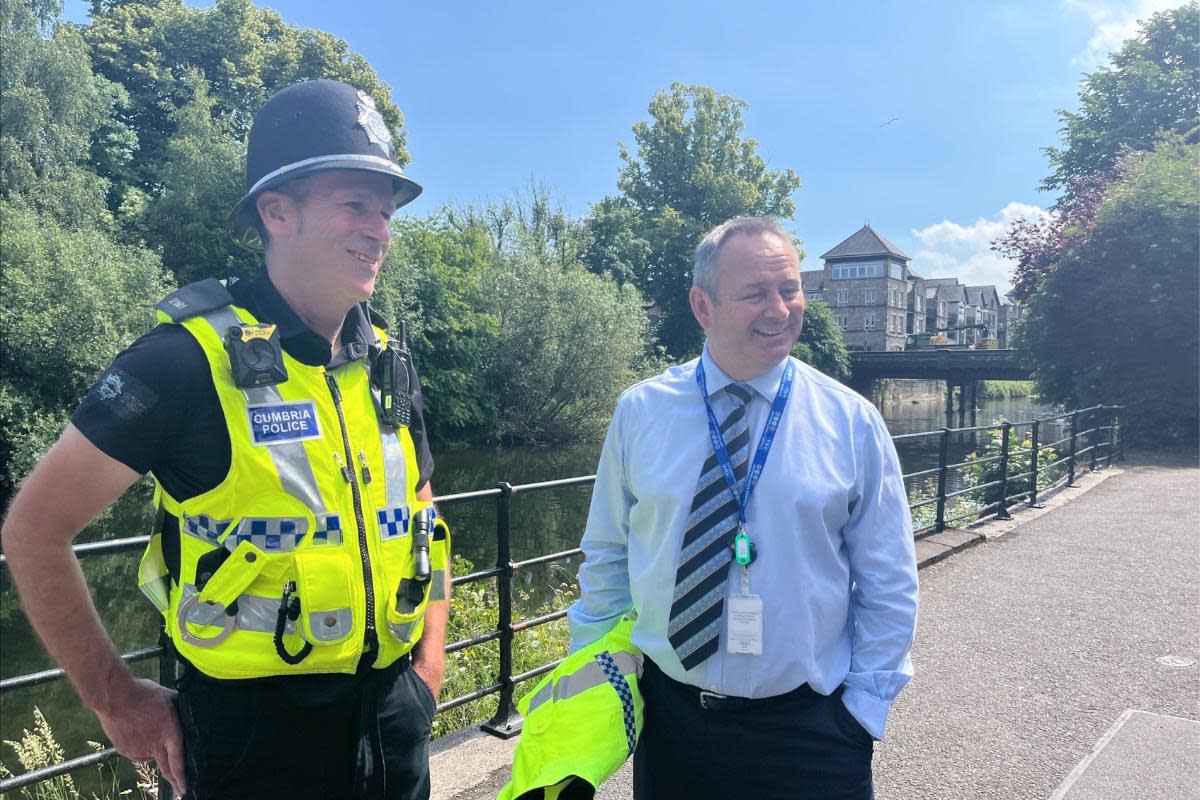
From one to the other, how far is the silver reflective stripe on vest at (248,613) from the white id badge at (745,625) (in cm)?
93

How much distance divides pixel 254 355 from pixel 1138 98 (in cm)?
3036

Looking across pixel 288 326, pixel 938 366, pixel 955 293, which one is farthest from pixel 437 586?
pixel 955 293

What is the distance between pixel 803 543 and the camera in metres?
1.81

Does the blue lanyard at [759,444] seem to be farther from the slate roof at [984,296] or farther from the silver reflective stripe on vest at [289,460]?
the slate roof at [984,296]

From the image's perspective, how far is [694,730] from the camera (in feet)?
6.09

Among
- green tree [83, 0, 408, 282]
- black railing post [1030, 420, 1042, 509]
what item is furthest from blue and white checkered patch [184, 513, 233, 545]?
green tree [83, 0, 408, 282]

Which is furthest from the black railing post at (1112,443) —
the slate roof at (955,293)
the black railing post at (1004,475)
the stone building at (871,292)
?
the slate roof at (955,293)

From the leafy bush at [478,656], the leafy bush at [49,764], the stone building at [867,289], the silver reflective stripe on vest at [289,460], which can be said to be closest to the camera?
the silver reflective stripe on vest at [289,460]

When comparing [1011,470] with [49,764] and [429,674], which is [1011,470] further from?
[49,764]

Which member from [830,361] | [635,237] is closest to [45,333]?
[635,237]

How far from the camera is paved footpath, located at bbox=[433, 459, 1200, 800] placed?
11.1 feet

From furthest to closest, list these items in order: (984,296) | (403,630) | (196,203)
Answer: (984,296), (196,203), (403,630)

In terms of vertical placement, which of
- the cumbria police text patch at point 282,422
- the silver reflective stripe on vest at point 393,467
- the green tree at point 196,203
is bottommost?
the silver reflective stripe on vest at point 393,467

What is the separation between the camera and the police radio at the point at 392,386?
71.2 inches
